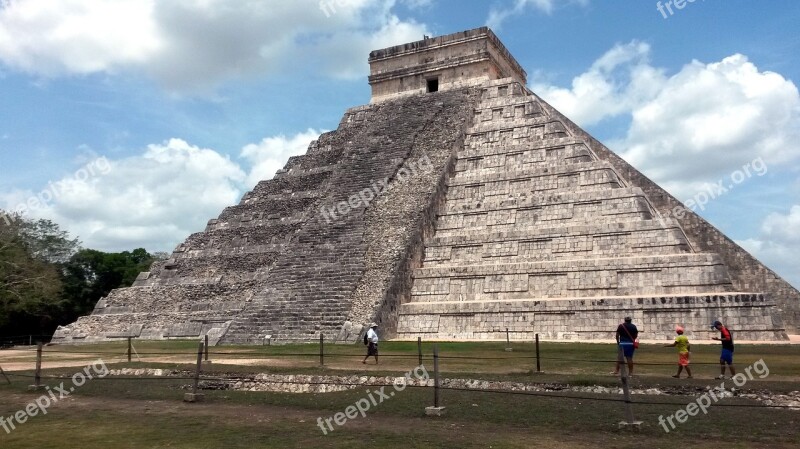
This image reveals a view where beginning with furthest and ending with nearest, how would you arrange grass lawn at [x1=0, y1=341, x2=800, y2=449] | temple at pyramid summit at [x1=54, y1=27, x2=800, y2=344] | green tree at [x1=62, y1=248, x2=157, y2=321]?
green tree at [x1=62, y1=248, x2=157, y2=321] → temple at pyramid summit at [x1=54, y1=27, x2=800, y2=344] → grass lawn at [x1=0, y1=341, x2=800, y2=449]

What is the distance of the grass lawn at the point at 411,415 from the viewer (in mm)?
6246

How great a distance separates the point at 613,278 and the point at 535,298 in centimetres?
196

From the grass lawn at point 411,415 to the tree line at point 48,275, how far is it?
49.2 ft

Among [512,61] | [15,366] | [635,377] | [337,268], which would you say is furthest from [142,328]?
[512,61]

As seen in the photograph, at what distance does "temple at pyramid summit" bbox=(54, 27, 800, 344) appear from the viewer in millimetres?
15609

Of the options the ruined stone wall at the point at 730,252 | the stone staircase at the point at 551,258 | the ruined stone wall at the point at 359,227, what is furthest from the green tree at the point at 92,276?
the ruined stone wall at the point at 730,252

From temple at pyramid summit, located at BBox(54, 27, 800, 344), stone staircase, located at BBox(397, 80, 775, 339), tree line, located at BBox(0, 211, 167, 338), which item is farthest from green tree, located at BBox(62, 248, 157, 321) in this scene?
stone staircase, located at BBox(397, 80, 775, 339)

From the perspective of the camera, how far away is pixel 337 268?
58.9 ft

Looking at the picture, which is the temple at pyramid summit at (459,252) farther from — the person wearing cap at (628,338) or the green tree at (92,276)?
the green tree at (92,276)

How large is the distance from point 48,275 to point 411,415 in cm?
2317

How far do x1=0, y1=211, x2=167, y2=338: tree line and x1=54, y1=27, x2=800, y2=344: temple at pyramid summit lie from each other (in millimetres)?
5665

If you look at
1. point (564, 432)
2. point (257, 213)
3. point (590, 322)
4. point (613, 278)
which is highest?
point (257, 213)

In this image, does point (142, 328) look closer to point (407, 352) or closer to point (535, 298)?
point (407, 352)

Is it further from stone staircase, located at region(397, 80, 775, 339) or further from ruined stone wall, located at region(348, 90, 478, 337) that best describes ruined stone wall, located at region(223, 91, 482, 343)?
stone staircase, located at region(397, 80, 775, 339)
